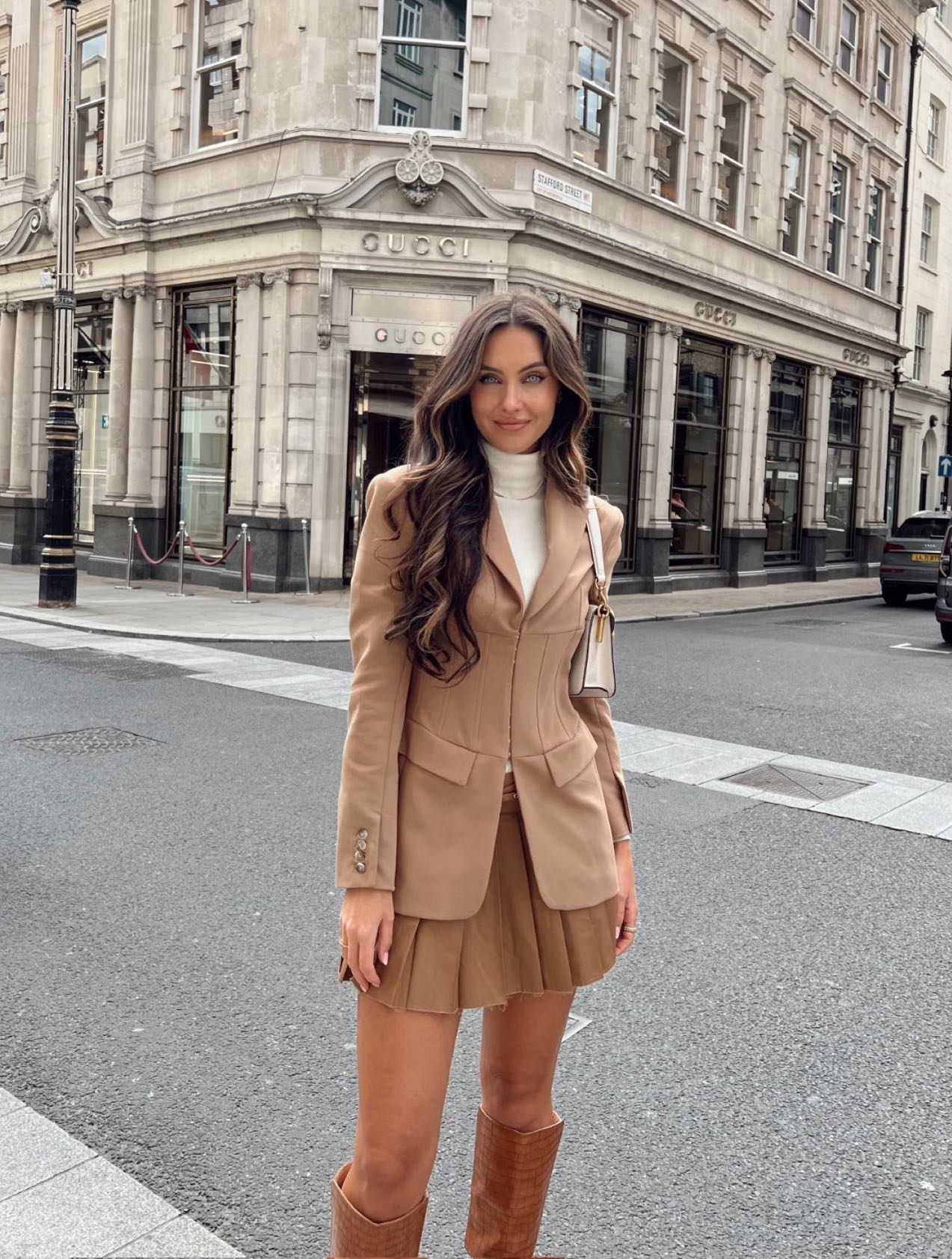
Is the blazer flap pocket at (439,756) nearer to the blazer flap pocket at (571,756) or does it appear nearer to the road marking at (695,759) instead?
the blazer flap pocket at (571,756)

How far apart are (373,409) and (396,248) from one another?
8.24ft

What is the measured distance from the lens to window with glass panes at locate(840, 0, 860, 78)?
2808 centimetres

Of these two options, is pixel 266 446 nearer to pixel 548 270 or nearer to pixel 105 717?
pixel 548 270

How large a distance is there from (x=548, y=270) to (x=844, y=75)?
13.7m

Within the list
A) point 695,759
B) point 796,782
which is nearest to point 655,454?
point 695,759

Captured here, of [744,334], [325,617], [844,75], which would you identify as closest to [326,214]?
[325,617]

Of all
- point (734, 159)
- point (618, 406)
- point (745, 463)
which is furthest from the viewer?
point (745, 463)

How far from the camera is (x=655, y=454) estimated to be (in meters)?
22.2

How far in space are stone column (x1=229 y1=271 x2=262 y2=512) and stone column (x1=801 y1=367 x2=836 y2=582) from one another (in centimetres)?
1434

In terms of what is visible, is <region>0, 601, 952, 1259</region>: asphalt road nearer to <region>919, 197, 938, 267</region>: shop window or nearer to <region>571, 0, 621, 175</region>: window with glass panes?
<region>571, 0, 621, 175</region>: window with glass panes

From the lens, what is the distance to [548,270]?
18.9m

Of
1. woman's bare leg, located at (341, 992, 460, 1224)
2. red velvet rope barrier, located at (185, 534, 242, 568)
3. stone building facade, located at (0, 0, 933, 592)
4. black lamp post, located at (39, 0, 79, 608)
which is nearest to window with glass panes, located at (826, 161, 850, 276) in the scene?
stone building facade, located at (0, 0, 933, 592)

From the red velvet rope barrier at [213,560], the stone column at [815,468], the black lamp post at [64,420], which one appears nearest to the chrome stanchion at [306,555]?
the red velvet rope barrier at [213,560]

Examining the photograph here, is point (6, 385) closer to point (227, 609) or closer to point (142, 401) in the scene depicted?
point (142, 401)
